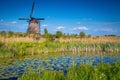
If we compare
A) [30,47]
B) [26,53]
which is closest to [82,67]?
[26,53]

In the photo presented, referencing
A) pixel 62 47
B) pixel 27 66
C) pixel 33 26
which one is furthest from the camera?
pixel 33 26

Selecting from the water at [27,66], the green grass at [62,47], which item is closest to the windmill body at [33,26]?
the green grass at [62,47]

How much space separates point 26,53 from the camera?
25500mm

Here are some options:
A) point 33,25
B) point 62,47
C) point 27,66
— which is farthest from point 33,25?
point 27,66

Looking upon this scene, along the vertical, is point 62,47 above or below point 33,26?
below

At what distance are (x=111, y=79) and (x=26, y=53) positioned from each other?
59.2ft

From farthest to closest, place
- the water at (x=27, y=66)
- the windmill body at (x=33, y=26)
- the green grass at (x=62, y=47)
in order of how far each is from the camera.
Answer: the windmill body at (x=33, y=26)
the green grass at (x=62, y=47)
the water at (x=27, y=66)

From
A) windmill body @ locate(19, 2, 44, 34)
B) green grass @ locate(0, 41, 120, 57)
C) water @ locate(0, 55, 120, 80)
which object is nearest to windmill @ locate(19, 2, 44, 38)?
windmill body @ locate(19, 2, 44, 34)

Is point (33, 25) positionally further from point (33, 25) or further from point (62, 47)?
point (62, 47)

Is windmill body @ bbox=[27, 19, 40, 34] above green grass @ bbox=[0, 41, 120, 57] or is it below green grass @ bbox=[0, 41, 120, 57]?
above

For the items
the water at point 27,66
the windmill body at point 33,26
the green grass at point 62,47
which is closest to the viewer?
the water at point 27,66

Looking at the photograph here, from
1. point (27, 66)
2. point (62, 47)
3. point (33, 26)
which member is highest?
point (33, 26)

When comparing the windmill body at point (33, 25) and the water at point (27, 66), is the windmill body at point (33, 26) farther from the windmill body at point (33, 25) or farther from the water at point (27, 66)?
the water at point (27, 66)

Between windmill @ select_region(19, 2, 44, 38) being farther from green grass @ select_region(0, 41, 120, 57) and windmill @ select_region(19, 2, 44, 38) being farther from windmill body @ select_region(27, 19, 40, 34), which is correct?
green grass @ select_region(0, 41, 120, 57)
